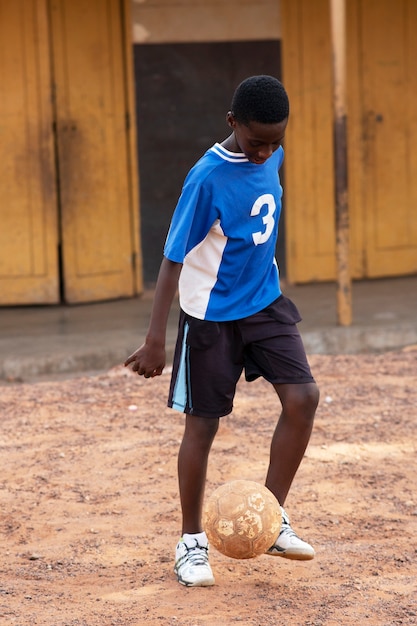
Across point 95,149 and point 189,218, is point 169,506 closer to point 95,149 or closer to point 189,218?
point 189,218

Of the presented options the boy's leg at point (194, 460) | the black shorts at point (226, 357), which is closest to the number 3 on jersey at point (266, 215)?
the black shorts at point (226, 357)

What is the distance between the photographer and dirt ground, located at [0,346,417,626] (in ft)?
12.5

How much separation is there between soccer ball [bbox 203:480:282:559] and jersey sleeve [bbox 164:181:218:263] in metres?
0.84

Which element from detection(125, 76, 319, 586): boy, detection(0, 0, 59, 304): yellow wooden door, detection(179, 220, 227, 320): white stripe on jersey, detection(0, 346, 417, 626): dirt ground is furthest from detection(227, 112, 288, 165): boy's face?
detection(0, 0, 59, 304): yellow wooden door

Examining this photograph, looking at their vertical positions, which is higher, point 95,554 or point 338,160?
point 338,160

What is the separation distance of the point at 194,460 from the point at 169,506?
0.99 metres

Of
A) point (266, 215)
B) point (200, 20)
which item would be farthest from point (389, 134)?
point (266, 215)

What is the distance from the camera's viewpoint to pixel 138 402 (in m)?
6.67

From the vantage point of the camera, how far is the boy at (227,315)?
12.3ft

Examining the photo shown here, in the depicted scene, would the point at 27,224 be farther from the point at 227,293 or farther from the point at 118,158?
the point at 227,293

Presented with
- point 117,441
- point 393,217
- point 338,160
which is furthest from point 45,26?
point 117,441

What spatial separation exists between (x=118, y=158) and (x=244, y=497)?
6.35m

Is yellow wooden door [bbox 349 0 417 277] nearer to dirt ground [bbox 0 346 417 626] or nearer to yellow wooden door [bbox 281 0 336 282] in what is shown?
yellow wooden door [bbox 281 0 336 282]

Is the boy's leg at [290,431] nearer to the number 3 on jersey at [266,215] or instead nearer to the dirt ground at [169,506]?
the dirt ground at [169,506]
